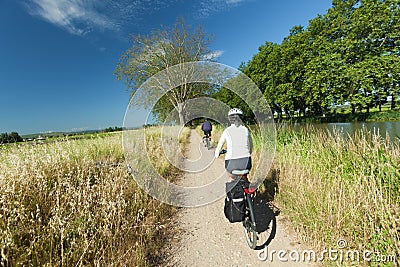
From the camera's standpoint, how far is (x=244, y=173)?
3078mm

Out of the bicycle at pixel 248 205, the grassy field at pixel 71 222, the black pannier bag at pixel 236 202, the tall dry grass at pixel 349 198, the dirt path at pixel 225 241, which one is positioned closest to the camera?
the grassy field at pixel 71 222

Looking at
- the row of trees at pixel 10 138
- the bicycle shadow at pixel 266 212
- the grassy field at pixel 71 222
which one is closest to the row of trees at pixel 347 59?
the bicycle shadow at pixel 266 212

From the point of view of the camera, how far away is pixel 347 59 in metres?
21.8

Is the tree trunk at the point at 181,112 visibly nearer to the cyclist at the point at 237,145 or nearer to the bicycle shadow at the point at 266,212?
the bicycle shadow at the point at 266,212

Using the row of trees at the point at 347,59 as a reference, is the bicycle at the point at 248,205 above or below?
below

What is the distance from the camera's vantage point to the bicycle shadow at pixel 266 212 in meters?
3.16

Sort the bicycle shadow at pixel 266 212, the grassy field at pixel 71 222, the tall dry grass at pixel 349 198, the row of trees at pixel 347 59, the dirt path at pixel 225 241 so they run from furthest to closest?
the row of trees at pixel 347 59
the bicycle shadow at pixel 266 212
the dirt path at pixel 225 241
the tall dry grass at pixel 349 198
the grassy field at pixel 71 222

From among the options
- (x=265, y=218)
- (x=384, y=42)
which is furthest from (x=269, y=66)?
(x=265, y=218)

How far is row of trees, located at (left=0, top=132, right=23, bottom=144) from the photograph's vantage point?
18.3ft

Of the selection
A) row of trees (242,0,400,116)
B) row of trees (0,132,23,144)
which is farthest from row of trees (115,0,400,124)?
row of trees (0,132,23,144)

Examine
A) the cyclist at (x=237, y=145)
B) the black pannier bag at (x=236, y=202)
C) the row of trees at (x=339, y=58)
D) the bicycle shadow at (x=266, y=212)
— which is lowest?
the bicycle shadow at (x=266, y=212)

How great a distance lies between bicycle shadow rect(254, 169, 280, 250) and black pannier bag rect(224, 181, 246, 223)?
1.82ft

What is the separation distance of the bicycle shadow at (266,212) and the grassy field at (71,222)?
5.79 feet

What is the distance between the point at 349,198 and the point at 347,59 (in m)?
26.5
